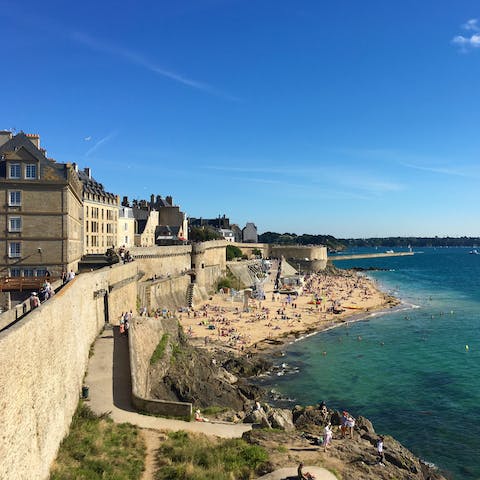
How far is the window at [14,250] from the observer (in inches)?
1029

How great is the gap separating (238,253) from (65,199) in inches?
2432

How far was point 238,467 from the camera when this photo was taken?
14.5 m

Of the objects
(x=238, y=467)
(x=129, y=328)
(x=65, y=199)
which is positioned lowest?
(x=238, y=467)

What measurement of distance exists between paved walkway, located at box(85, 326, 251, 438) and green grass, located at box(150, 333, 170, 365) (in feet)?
8.77

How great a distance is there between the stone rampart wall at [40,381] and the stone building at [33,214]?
8.61 metres

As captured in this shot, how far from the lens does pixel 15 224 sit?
85.6ft

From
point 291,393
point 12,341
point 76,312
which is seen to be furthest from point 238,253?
point 12,341

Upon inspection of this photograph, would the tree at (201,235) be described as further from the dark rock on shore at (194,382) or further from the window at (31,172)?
the window at (31,172)

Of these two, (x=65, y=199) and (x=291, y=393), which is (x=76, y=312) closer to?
(x=65, y=199)

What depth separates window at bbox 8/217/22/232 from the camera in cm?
2595

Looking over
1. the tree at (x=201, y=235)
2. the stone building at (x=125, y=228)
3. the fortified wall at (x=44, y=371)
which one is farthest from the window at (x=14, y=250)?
the tree at (x=201, y=235)

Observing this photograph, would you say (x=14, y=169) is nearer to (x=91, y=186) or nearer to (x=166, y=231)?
(x=91, y=186)

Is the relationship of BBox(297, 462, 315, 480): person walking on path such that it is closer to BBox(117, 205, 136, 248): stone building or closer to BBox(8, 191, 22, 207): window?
BBox(8, 191, 22, 207): window

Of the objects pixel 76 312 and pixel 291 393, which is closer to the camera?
pixel 76 312
